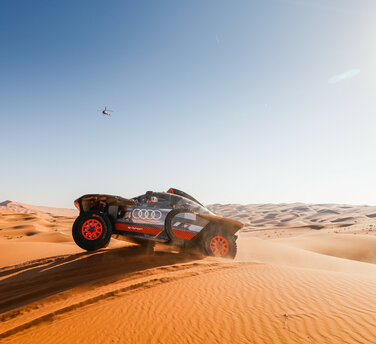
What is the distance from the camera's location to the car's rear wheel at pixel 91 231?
615 centimetres

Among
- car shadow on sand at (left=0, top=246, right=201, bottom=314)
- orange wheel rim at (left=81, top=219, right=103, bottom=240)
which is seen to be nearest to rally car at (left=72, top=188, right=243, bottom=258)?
orange wheel rim at (left=81, top=219, right=103, bottom=240)

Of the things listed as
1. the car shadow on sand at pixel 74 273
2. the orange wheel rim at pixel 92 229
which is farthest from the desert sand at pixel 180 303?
the orange wheel rim at pixel 92 229

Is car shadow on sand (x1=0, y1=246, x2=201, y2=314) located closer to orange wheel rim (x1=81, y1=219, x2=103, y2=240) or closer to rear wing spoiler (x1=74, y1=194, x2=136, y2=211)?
orange wheel rim (x1=81, y1=219, x2=103, y2=240)

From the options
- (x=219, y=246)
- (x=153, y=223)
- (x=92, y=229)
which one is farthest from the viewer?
(x=219, y=246)

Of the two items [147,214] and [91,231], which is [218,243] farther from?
[91,231]

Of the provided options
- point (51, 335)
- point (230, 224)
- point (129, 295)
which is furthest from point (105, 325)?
point (230, 224)

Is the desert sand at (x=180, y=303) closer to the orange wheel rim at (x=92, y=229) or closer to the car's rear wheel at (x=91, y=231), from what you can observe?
the car's rear wheel at (x=91, y=231)

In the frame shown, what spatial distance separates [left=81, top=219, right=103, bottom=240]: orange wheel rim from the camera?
618 cm

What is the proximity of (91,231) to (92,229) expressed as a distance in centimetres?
6

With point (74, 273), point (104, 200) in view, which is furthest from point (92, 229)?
point (74, 273)

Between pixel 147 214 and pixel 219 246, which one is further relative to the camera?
pixel 219 246

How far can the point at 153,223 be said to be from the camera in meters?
6.45

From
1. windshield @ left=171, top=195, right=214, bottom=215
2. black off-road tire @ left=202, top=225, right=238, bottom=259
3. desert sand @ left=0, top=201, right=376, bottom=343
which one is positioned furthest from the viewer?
windshield @ left=171, top=195, right=214, bottom=215

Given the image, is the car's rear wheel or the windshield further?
the windshield
